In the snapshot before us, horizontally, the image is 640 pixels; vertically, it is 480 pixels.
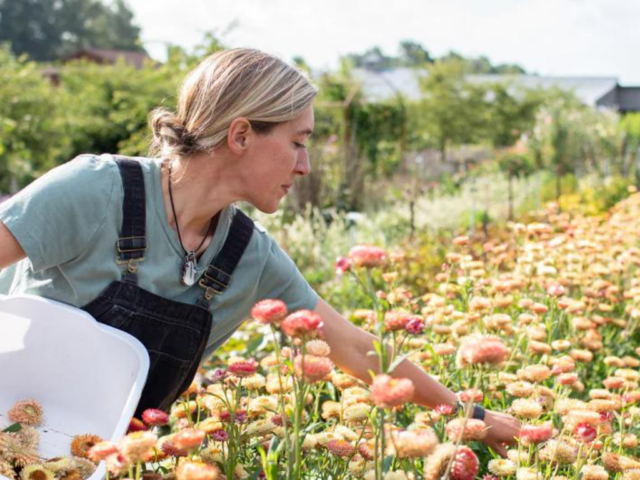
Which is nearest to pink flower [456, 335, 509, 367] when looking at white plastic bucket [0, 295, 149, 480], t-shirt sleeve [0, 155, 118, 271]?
white plastic bucket [0, 295, 149, 480]

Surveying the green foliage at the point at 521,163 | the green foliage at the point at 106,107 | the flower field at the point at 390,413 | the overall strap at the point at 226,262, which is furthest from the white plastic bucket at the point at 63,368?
the green foliage at the point at 521,163

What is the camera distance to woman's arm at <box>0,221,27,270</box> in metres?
1.55

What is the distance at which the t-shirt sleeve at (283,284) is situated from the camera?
191cm

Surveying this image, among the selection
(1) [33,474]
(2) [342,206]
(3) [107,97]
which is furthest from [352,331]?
(3) [107,97]

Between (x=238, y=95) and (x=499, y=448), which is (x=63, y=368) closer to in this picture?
(x=238, y=95)

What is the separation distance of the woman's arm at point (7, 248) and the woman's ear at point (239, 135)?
0.51 m

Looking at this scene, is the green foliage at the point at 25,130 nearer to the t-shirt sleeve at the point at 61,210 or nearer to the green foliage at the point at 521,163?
the green foliage at the point at 521,163

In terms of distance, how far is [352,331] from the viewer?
188 cm

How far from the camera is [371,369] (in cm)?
183

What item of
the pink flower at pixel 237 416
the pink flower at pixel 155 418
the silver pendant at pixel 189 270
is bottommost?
the pink flower at pixel 237 416

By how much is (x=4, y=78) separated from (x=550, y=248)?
12741 millimetres

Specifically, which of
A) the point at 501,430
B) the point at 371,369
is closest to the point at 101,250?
the point at 371,369

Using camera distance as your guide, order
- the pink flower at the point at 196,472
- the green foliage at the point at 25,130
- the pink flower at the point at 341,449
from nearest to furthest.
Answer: the pink flower at the point at 196,472
the pink flower at the point at 341,449
the green foliage at the point at 25,130

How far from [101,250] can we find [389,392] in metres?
1.01
